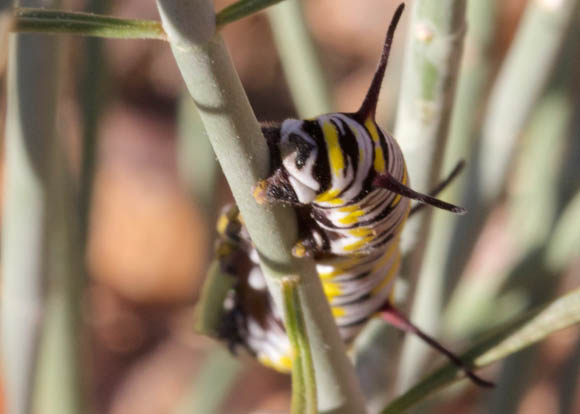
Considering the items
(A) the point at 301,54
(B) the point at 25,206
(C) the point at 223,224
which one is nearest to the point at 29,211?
(B) the point at 25,206

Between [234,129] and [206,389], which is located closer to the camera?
[234,129]

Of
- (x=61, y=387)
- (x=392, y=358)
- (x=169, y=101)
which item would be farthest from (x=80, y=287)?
(x=169, y=101)

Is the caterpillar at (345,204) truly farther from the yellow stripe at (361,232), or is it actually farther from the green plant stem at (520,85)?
the green plant stem at (520,85)

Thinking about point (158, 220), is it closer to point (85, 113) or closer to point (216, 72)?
point (85, 113)

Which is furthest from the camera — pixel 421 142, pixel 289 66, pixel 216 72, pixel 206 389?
pixel 206 389

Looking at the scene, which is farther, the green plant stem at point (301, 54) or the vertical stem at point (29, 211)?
the green plant stem at point (301, 54)

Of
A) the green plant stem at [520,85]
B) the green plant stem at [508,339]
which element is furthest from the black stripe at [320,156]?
the green plant stem at [520,85]

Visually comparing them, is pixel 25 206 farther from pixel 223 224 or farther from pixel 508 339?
pixel 508 339
